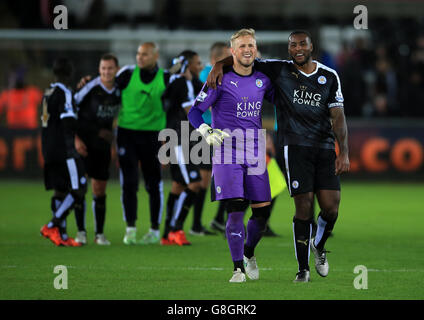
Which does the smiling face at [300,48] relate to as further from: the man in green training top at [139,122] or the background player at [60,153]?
the background player at [60,153]

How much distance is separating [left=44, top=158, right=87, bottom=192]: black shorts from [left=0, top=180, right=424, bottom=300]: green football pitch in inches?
27.9

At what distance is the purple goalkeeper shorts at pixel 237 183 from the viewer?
7.61 metres

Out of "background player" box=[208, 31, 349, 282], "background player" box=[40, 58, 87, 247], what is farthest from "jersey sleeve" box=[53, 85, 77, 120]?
"background player" box=[208, 31, 349, 282]

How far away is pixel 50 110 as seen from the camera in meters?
10.1

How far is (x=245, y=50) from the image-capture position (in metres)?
7.59

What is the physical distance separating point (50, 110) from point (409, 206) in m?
7.64

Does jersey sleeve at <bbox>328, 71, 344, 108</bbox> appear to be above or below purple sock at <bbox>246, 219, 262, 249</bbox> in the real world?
above

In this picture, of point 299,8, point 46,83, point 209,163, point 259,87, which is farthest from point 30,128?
point 259,87

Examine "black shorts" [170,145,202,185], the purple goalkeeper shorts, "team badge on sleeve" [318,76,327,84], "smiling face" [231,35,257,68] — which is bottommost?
"black shorts" [170,145,202,185]

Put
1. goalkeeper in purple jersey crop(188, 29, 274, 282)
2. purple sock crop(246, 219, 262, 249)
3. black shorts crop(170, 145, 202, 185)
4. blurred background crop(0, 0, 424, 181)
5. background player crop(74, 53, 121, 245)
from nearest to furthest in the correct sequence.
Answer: goalkeeper in purple jersey crop(188, 29, 274, 282)
purple sock crop(246, 219, 262, 249)
background player crop(74, 53, 121, 245)
black shorts crop(170, 145, 202, 185)
blurred background crop(0, 0, 424, 181)

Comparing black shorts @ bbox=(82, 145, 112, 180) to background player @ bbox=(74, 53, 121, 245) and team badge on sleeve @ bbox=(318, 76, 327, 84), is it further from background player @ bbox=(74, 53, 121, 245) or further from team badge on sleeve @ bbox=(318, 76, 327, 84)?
team badge on sleeve @ bbox=(318, 76, 327, 84)

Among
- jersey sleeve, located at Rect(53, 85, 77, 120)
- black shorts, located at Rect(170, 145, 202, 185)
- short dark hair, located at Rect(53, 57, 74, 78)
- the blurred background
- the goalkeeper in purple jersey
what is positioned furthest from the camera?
the blurred background

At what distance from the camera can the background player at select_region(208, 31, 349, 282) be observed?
7.55 metres

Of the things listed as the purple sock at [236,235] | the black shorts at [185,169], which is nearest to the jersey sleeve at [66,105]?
the black shorts at [185,169]
